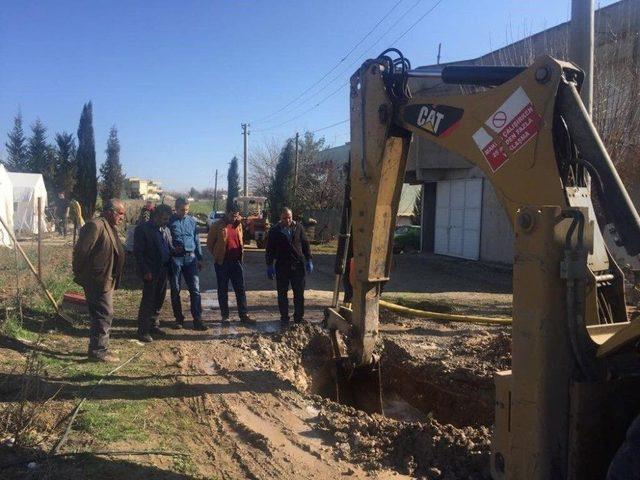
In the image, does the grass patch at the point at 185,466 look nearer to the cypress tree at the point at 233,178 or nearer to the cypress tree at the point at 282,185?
the cypress tree at the point at 282,185

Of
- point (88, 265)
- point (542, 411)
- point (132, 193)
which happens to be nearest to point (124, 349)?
point (88, 265)

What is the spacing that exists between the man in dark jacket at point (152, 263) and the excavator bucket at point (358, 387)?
124 inches

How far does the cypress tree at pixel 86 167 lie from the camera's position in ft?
117

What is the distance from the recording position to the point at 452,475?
3955 mm

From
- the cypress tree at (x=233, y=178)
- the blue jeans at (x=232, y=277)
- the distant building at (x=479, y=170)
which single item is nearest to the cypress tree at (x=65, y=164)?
the cypress tree at (x=233, y=178)

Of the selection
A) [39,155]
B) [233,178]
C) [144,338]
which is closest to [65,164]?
[39,155]

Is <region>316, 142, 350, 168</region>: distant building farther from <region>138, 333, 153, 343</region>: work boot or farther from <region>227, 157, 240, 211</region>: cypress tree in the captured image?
<region>138, 333, 153, 343</region>: work boot

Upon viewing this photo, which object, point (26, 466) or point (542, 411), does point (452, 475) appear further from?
point (26, 466)

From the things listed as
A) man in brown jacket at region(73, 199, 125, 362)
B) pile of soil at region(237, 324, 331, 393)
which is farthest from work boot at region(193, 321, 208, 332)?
man in brown jacket at region(73, 199, 125, 362)

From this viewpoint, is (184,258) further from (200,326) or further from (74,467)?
(74,467)

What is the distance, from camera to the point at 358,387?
5.64 metres

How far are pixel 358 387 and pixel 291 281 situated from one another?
3258 millimetres

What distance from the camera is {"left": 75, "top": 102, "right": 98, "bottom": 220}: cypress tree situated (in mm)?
35812

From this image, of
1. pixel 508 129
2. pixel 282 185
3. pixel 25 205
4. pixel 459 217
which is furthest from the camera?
pixel 282 185
